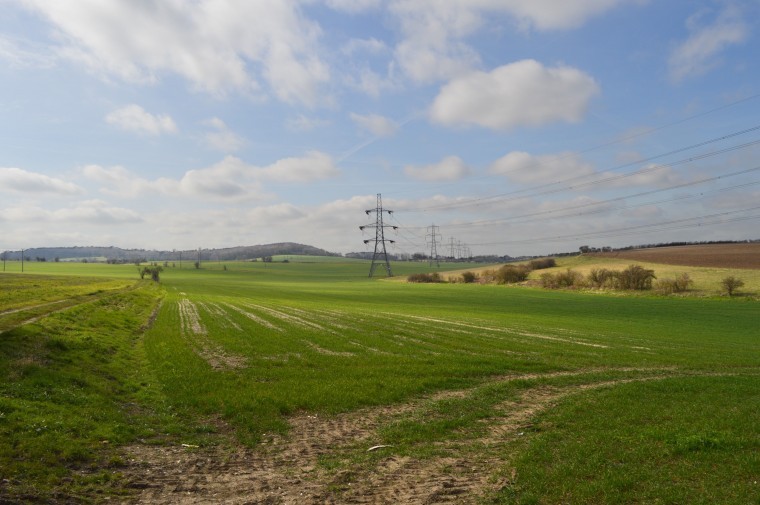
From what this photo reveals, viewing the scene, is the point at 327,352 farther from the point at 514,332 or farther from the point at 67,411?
the point at 514,332

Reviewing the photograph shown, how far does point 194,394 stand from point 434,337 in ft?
61.2

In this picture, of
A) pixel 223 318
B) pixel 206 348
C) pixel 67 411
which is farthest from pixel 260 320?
pixel 67 411

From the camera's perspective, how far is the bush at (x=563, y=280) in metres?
94.4

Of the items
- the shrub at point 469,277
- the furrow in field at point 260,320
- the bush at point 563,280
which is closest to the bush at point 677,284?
the bush at point 563,280

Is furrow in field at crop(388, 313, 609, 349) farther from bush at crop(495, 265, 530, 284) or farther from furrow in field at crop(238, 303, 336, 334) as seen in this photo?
bush at crop(495, 265, 530, 284)

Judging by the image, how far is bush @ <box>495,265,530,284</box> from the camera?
114 meters

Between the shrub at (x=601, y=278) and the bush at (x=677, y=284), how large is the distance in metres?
9.92

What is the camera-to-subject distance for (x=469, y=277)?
4978 inches

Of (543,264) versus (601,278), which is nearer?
(601,278)

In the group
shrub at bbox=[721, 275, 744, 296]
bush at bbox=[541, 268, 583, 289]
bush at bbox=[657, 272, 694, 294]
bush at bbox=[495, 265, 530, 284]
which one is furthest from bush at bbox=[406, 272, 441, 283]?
shrub at bbox=[721, 275, 744, 296]

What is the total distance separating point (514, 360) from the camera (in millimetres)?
24188

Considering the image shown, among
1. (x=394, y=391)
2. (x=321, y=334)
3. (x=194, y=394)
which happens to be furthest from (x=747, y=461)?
(x=321, y=334)

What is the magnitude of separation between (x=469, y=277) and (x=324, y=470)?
11837cm

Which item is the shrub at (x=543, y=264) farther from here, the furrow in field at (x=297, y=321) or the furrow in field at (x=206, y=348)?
the furrow in field at (x=206, y=348)
